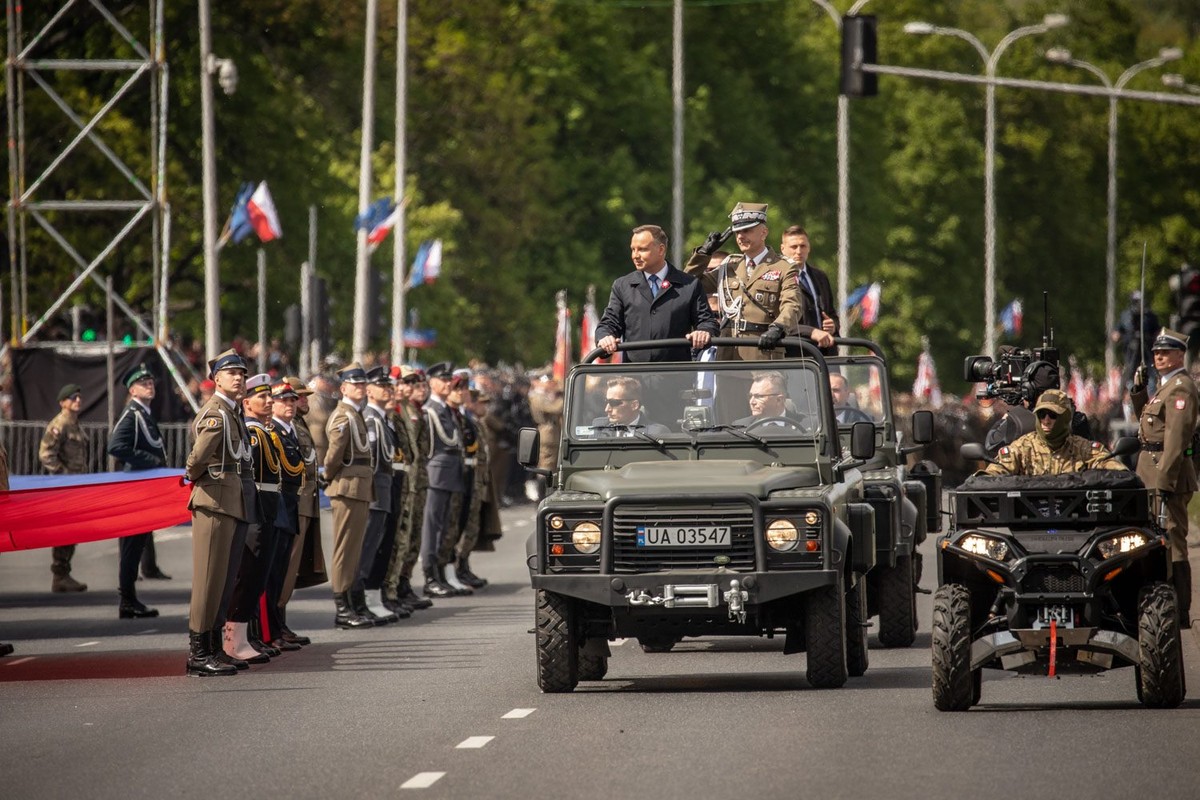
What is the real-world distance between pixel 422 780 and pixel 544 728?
2.05m

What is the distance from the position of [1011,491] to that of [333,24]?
4115 centimetres

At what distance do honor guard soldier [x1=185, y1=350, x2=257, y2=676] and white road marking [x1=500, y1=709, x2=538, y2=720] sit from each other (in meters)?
3.22

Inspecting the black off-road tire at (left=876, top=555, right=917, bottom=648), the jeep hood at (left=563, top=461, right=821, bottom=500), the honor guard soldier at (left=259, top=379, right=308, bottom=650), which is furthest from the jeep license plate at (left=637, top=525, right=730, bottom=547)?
the honor guard soldier at (left=259, top=379, right=308, bottom=650)

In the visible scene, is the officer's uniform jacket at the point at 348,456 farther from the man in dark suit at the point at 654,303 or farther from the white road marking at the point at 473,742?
the white road marking at the point at 473,742

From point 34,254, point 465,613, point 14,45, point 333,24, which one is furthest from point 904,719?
point 333,24

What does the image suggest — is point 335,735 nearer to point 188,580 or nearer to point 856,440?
point 856,440

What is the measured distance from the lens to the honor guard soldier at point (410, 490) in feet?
72.6

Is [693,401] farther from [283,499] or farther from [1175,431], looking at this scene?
[1175,431]

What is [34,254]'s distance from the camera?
45.9 meters

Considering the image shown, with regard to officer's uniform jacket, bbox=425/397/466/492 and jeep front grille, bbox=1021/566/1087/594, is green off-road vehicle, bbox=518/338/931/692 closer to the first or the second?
jeep front grille, bbox=1021/566/1087/594

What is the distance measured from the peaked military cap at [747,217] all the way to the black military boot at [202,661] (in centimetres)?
461

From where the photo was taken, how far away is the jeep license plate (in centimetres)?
1499

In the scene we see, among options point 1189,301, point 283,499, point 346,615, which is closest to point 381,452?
point 346,615

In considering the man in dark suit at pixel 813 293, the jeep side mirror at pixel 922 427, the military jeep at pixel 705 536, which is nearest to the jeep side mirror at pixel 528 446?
the military jeep at pixel 705 536
